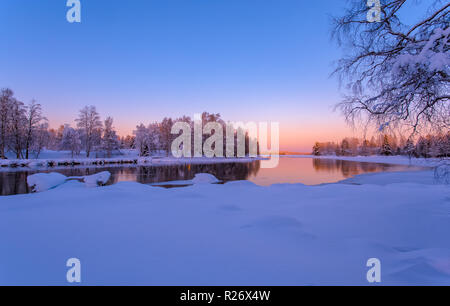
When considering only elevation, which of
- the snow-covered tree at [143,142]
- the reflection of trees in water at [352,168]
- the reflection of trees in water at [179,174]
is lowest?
the reflection of trees in water at [352,168]

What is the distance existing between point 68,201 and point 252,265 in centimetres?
561

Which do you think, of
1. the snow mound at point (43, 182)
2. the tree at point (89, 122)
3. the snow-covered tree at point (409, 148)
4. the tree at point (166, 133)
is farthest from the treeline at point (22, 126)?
the snow-covered tree at point (409, 148)

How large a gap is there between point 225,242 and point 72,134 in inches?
2375

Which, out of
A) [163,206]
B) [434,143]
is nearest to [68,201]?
[163,206]

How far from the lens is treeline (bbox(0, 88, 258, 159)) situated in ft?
102

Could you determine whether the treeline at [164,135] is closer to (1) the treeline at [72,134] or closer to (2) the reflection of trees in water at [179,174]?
(1) the treeline at [72,134]

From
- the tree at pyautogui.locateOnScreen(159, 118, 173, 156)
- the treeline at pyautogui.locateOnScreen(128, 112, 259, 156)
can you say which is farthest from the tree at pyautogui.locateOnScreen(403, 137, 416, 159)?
the tree at pyautogui.locateOnScreen(159, 118, 173, 156)

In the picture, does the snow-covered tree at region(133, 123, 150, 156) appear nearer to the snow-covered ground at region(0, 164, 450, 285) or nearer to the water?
the water

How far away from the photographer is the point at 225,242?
9.95ft

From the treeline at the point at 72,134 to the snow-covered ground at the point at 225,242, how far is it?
38.9 meters

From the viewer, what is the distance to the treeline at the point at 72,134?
3106 centimetres
